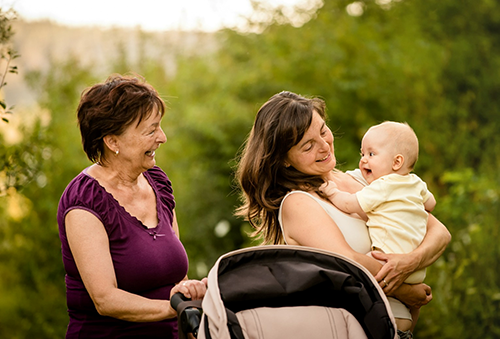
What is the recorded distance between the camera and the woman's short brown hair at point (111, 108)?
7.72ft

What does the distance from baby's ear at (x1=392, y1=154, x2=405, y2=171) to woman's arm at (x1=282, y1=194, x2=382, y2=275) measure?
0.38m

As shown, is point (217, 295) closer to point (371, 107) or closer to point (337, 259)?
point (337, 259)

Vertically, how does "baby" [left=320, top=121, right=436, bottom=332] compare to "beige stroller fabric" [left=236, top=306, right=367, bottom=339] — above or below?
above

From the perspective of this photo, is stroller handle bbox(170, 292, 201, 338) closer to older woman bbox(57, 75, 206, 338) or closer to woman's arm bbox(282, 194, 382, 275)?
older woman bbox(57, 75, 206, 338)

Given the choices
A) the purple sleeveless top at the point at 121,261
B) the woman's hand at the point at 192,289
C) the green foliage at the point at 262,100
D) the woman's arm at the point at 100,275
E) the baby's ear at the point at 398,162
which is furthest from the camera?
the green foliage at the point at 262,100

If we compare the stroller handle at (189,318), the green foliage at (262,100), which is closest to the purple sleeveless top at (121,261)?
the stroller handle at (189,318)

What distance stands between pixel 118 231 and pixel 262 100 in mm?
5122

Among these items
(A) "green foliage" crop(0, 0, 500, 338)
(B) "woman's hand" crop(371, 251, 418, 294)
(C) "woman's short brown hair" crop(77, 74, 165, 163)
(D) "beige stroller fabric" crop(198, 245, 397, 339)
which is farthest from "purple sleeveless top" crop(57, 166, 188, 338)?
(A) "green foliage" crop(0, 0, 500, 338)

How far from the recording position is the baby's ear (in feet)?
7.95

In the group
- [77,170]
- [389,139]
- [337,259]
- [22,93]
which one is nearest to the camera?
[337,259]

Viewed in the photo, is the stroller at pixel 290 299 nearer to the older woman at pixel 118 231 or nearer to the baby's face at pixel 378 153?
the older woman at pixel 118 231

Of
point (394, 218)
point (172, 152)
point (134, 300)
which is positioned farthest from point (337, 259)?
point (172, 152)

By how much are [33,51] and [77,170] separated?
1.89m

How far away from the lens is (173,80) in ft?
25.0
